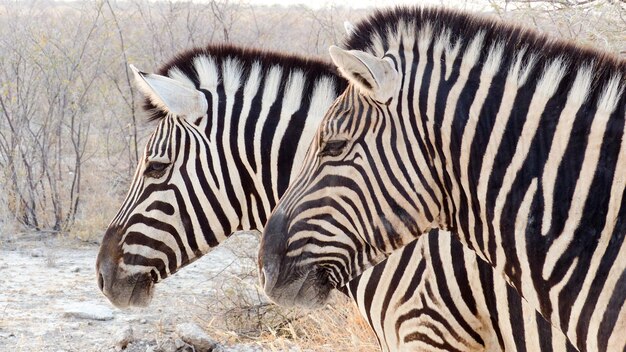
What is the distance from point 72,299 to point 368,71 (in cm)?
581

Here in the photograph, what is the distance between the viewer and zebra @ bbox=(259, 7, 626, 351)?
7.63 feet

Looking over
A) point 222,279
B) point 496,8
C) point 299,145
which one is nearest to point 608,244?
point 299,145

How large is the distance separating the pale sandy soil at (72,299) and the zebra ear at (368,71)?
3432 mm

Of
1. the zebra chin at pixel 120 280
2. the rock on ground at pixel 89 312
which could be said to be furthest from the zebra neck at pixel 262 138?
the rock on ground at pixel 89 312

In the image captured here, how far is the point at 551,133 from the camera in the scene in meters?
2.40

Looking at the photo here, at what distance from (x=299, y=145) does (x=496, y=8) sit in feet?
9.62

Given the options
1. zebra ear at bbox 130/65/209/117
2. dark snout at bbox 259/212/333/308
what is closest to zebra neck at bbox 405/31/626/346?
dark snout at bbox 259/212/333/308

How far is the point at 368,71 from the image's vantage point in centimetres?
244

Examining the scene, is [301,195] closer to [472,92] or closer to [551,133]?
[472,92]

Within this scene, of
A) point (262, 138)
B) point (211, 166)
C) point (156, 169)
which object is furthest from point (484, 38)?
point (156, 169)

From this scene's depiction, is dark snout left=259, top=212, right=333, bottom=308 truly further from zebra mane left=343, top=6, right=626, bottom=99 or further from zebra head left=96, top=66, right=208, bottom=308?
zebra head left=96, top=66, right=208, bottom=308

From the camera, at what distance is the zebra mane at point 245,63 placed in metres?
3.87

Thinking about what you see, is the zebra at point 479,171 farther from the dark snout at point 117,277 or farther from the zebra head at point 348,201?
the dark snout at point 117,277

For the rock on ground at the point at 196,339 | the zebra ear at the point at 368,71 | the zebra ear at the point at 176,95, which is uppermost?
the zebra ear at the point at 368,71
